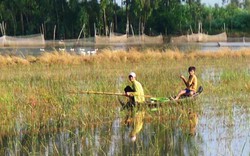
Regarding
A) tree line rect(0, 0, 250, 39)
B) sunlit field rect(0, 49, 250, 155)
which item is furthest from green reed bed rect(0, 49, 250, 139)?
tree line rect(0, 0, 250, 39)

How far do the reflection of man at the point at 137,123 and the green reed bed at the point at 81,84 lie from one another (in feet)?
1.58

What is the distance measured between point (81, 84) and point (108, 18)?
38245 millimetres

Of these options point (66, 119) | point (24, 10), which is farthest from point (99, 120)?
point (24, 10)

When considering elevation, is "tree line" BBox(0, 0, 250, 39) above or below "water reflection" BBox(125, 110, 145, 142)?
above

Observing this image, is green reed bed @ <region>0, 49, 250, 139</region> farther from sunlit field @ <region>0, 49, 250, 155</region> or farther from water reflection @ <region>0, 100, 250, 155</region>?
water reflection @ <region>0, 100, 250, 155</region>

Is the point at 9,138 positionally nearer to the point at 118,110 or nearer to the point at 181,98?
Result: the point at 118,110

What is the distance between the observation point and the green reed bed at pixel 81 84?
8891 millimetres

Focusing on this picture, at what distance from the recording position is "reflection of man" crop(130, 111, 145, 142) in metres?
8.05

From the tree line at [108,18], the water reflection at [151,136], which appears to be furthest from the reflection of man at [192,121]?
the tree line at [108,18]

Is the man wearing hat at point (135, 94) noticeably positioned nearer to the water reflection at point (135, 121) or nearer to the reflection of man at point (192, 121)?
the water reflection at point (135, 121)

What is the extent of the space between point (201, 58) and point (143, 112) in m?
14.4

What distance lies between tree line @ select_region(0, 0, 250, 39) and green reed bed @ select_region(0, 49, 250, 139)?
84.0 ft

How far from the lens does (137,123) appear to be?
8.85 meters

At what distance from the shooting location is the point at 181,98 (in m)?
10.3
